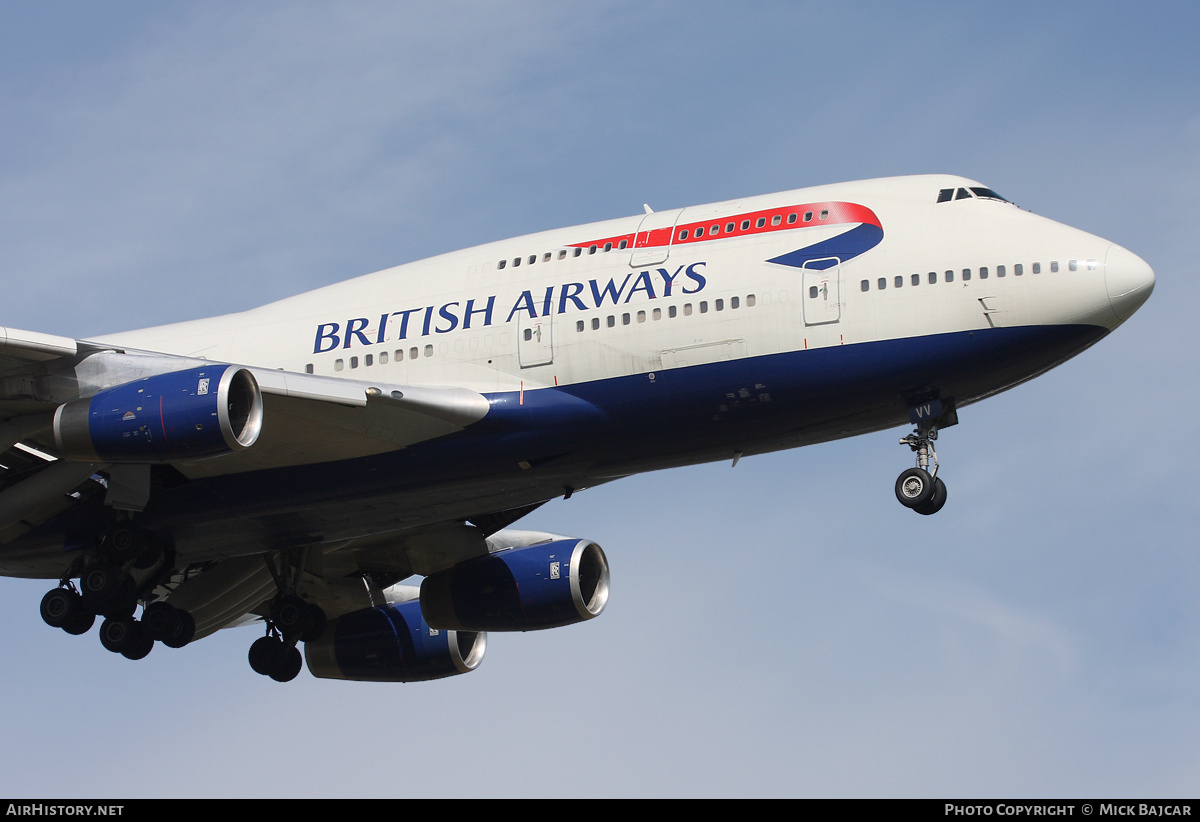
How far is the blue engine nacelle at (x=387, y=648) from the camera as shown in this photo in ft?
112

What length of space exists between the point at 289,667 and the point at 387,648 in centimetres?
258

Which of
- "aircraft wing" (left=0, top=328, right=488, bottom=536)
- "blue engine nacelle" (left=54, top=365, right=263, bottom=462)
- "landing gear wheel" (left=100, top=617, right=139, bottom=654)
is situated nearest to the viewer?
"blue engine nacelle" (left=54, top=365, right=263, bottom=462)

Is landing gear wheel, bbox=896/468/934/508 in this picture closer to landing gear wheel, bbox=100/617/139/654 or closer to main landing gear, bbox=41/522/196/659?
main landing gear, bbox=41/522/196/659

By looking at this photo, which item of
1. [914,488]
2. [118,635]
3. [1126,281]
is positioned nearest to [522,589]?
[118,635]

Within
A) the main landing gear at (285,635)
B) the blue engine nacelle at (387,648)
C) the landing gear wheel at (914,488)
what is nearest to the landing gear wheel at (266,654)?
the main landing gear at (285,635)

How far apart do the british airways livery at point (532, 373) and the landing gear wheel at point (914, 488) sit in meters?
0.04

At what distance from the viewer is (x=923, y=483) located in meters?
25.4

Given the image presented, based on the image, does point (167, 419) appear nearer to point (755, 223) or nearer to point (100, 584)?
point (100, 584)

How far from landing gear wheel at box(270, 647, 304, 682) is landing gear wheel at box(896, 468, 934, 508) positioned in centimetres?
1338

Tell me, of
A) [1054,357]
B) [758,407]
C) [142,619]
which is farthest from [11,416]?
[1054,357]

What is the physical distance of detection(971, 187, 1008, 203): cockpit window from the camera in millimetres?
26266

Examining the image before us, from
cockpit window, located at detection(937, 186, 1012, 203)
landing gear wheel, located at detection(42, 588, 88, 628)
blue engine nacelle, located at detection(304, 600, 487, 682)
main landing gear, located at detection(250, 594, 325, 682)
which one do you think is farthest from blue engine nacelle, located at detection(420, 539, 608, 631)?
cockpit window, located at detection(937, 186, 1012, 203)

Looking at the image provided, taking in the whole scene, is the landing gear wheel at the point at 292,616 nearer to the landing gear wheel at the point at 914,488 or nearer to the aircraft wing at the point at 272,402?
the aircraft wing at the point at 272,402
